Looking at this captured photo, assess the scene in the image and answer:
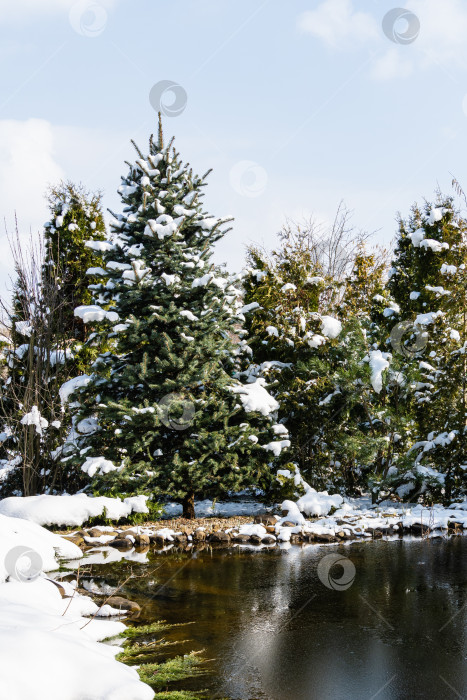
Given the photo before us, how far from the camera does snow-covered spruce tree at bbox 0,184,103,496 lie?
1163cm

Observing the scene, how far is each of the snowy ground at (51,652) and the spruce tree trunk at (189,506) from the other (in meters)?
5.09

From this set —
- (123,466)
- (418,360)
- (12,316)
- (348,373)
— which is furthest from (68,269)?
Answer: (418,360)

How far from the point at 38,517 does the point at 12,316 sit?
17.7ft

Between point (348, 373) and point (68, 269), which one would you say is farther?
point (68, 269)

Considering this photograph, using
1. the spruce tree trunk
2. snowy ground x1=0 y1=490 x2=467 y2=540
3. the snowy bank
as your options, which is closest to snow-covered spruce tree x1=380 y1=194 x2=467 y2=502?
snowy ground x1=0 y1=490 x2=467 y2=540

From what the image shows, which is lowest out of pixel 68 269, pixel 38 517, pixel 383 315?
pixel 38 517

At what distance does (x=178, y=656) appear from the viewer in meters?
4.46

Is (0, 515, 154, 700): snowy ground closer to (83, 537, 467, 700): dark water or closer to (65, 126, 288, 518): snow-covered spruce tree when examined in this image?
(83, 537, 467, 700): dark water

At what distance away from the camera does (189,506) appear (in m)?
10.4

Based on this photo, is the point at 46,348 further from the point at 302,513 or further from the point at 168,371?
the point at 302,513

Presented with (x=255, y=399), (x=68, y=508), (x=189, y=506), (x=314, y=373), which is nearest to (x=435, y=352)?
(x=314, y=373)

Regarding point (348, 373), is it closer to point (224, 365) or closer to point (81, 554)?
point (224, 365)

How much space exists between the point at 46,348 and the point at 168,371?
11.1 feet

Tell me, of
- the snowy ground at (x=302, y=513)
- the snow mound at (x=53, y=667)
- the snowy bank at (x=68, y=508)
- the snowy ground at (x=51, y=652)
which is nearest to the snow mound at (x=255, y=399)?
the snowy ground at (x=302, y=513)
